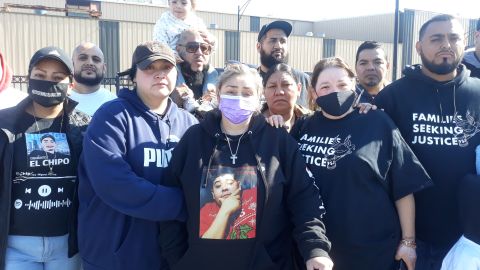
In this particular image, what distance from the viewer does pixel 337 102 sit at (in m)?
3.26

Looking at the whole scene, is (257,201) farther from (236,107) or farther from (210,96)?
(210,96)

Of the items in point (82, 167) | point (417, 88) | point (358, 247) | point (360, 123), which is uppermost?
point (417, 88)

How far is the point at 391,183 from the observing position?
3193 mm

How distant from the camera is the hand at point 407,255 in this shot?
10.4 feet

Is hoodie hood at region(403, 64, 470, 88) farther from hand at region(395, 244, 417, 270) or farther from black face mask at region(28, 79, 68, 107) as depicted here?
black face mask at region(28, 79, 68, 107)

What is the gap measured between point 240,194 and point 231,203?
0.08 metres

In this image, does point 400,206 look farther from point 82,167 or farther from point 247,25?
point 247,25

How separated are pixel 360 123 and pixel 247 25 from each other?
132 feet

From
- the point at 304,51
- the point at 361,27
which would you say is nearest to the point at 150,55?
the point at 304,51

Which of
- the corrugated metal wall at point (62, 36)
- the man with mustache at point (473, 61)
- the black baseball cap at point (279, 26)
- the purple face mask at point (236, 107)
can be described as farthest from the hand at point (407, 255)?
the corrugated metal wall at point (62, 36)

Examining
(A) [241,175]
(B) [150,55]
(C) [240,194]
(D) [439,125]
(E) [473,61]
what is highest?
(E) [473,61]

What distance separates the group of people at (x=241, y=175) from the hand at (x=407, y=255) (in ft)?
0.04

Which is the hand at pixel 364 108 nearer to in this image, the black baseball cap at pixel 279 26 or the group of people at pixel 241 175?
the group of people at pixel 241 175

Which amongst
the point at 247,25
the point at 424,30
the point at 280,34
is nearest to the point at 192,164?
the point at 424,30
